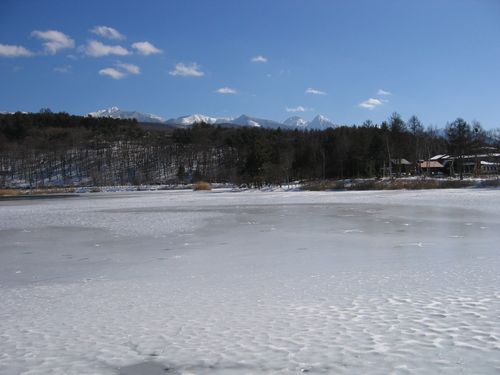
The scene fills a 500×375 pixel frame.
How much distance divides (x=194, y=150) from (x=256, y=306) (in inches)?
4520

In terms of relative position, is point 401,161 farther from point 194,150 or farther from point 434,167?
point 194,150

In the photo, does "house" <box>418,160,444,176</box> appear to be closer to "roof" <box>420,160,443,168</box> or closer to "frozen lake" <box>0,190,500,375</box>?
"roof" <box>420,160,443,168</box>

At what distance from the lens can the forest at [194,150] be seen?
7344cm

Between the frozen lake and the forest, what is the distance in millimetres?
50212

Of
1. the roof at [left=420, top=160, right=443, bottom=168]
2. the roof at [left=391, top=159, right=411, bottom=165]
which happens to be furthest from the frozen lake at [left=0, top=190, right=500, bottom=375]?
the roof at [left=420, top=160, right=443, bottom=168]

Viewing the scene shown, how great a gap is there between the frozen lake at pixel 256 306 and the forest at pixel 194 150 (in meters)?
50.2

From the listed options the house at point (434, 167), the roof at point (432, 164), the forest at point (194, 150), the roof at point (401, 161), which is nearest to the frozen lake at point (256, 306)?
the forest at point (194, 150)

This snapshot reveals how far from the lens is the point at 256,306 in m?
6.38

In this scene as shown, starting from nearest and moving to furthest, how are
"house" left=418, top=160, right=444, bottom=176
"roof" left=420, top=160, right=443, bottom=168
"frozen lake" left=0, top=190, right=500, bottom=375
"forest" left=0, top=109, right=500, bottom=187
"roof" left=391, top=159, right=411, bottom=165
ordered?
"frozen lake" left=0, top=190, right=500, bottom=375
"forest" left=0, top=109, right=500, bottom=187
"roof" left=391, top=159, right=411, bottom=165
"roof" left=420, top=160, right=443, bottom=168
"house" left=418, top=160, right=444, bottom=176

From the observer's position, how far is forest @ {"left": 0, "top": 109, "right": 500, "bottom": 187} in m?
73.4

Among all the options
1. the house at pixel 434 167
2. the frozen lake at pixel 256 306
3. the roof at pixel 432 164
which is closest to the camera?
the frozen lake at pixel 256 306

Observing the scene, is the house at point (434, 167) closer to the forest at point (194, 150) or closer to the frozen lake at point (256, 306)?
the forest at point (194, 150)

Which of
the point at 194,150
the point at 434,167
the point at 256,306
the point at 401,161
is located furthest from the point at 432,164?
the point at 256,306

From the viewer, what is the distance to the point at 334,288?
7227 mm
